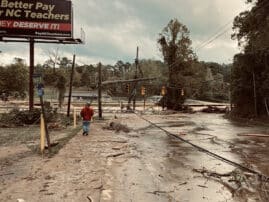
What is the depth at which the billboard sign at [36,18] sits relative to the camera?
30.6m

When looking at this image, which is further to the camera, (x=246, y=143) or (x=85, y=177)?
(x=246, y=143)

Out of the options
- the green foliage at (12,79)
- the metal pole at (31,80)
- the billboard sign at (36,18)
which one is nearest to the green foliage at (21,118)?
the metal pole at (31,80)

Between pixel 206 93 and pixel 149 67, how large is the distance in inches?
775

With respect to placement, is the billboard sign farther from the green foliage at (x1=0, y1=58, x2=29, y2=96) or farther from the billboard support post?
the green foliage at (x1=0, y1=58, x2=29, y2=96)

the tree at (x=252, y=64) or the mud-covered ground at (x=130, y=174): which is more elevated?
the tree at (x=252, y=64)

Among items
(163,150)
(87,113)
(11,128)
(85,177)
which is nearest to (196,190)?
(85,177)

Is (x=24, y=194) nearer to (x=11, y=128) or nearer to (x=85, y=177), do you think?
(x=85, y=177)

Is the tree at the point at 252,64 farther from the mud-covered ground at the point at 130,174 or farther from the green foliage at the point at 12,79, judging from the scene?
the green foliage at the point at 12,79

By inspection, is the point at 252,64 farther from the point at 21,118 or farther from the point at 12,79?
the point at 12,79

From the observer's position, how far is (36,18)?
30.9 m

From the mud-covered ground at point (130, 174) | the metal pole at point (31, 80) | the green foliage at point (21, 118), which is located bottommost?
the mud-covered ground at point (130, 174)

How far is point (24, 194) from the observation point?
8281 millimetres

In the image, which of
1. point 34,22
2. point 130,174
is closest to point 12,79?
point 34,22

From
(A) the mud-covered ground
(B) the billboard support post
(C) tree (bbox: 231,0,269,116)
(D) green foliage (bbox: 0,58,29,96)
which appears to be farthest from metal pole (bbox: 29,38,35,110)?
(D) green foliage (bbox: 0,58,29,96)
